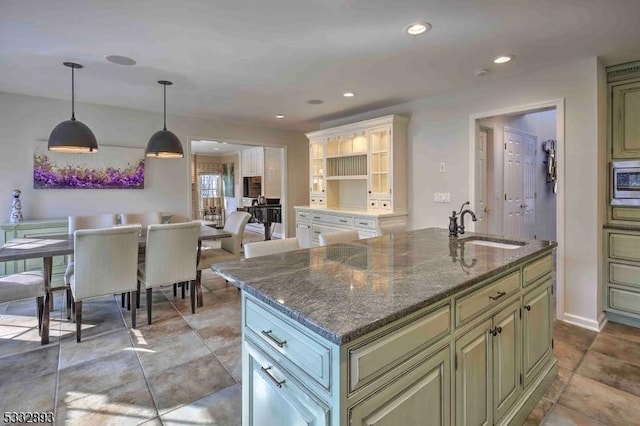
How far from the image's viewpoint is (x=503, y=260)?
1.77 m

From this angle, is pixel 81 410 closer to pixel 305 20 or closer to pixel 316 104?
pixel 305 20

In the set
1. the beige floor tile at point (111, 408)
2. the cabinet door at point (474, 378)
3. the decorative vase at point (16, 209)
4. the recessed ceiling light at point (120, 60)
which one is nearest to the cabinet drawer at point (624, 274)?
the cabinet door at point (474, 378)

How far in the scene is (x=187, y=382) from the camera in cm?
225

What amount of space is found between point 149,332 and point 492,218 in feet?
14.2

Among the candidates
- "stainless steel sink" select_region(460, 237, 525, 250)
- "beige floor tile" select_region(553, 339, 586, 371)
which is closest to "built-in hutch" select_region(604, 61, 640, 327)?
"beige floor tile" select_region(553, 339, 586, 371)

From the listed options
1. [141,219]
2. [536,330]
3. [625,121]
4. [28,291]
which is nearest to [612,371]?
[536,330]

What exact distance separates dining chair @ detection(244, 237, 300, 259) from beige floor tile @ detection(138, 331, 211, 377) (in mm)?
1092

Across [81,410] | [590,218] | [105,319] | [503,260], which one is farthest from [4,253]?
[590,218]

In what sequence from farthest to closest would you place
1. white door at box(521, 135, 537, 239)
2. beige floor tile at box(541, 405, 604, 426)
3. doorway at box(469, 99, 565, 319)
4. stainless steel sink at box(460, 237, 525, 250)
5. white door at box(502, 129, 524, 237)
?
white door at box(521, 135, 537, 239) < white door at box(502, 129, 524, 237) < doorway at box(469, 99, 565, 319) < stainless steel sink at box(460, 237, 525, 250) < beige floor tile at box(541, 405, 604, 426)

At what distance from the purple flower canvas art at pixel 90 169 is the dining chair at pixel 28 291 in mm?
1978

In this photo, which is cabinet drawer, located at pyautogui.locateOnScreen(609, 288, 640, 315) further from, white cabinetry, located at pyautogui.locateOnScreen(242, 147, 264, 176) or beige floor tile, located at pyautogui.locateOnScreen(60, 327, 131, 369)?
white cabinetry, located at pyautogui.locateOnScreen(242, 147, 264, 176)

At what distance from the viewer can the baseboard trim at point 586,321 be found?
10.1 feet

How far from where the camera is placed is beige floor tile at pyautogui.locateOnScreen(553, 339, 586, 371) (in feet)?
8.08

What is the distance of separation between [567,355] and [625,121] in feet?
7.46
